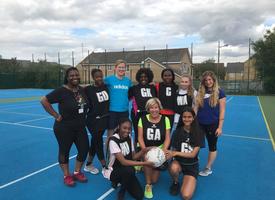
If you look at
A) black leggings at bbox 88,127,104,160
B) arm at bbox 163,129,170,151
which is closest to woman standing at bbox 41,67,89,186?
black leggings at bbox 88,127,104,160

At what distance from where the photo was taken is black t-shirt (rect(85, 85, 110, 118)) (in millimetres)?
5105

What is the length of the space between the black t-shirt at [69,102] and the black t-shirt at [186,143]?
1611 millimetres

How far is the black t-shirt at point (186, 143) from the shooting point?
4.64 meters

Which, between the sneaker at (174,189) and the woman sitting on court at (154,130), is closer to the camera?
the sneaker at (174,189)

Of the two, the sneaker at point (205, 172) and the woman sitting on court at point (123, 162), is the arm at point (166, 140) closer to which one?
the woman sitting on court at point (123, 162)

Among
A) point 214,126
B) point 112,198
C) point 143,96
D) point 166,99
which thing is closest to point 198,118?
point 214,126

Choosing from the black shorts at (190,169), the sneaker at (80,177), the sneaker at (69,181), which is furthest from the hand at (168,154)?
the sneaker at (69,181)

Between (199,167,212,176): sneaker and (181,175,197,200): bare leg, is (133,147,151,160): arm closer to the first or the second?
(181,175,197,200): bare leg

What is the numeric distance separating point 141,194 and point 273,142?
519cm

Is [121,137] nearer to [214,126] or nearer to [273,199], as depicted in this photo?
[214,126]

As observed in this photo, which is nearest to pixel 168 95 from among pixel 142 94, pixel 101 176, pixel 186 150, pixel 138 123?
pixel 142 94

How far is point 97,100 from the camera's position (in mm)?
5113

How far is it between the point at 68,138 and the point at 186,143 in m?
1.89

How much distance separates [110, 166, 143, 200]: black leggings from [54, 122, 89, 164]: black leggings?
89 cm
